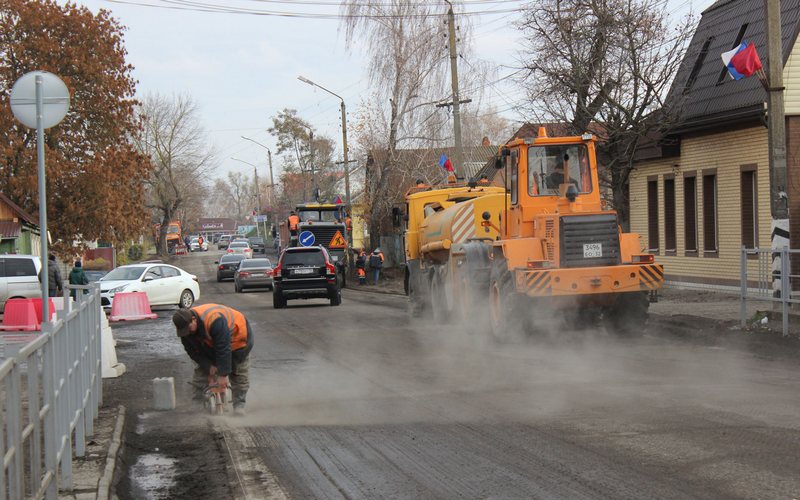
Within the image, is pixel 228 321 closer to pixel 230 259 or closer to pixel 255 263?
pixel 255 263

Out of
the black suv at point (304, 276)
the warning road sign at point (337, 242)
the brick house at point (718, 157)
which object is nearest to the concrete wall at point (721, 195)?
the brick house at point (718, 157)

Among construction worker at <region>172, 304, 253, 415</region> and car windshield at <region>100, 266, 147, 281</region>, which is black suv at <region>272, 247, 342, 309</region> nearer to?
car windshield at <region>100, 266, 147, 281</region>

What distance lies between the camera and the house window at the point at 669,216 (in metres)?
29.6

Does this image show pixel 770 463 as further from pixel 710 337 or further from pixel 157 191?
pixel 157 191

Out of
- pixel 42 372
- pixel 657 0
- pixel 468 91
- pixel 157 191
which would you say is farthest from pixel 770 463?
pixel 157 191

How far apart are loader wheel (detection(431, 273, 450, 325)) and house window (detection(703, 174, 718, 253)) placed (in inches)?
358

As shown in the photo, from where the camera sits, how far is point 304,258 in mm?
28938

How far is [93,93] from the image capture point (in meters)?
43.4

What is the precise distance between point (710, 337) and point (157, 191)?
270ft

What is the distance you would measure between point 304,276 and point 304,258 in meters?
0.62

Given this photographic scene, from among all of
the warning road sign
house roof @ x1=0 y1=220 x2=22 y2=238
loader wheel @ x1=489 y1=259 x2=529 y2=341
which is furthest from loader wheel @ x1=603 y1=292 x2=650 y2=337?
house roof @ x1=0 y1=220 x2=22 y2=238

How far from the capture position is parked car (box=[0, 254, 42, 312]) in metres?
28.9

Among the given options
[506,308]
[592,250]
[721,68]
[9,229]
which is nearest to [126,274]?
[9,229]

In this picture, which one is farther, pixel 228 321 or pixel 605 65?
pixel 605 65
